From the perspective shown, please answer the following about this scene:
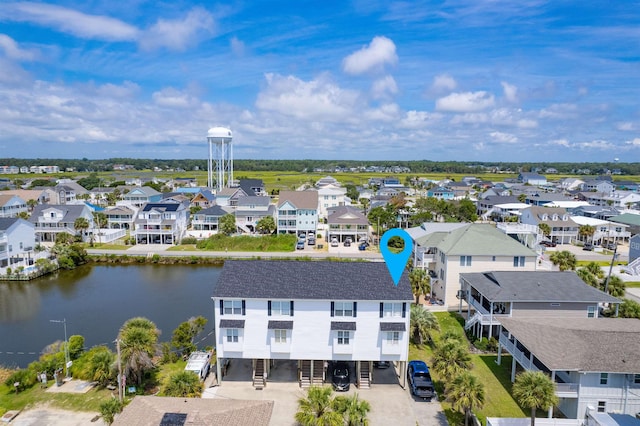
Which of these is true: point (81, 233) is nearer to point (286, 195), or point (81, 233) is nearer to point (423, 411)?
point (286, 195)

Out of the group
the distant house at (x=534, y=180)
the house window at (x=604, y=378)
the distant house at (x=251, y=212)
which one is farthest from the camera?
the distant house at (x=534, y=180)

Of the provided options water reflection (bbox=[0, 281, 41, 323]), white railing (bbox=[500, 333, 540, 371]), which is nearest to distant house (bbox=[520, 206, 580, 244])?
white railing (bbox=[500, 333, 540, 371])

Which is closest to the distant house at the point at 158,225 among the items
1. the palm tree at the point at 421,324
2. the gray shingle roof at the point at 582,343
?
the palm tree at the point at 421,324

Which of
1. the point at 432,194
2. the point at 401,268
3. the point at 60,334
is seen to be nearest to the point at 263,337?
the point at 401,268

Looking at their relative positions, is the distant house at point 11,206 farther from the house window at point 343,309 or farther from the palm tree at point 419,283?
the house window at point 343,309

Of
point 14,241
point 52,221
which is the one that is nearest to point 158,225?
point 52,221

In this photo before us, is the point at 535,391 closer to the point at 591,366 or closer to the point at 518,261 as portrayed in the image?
the point at 591,366
